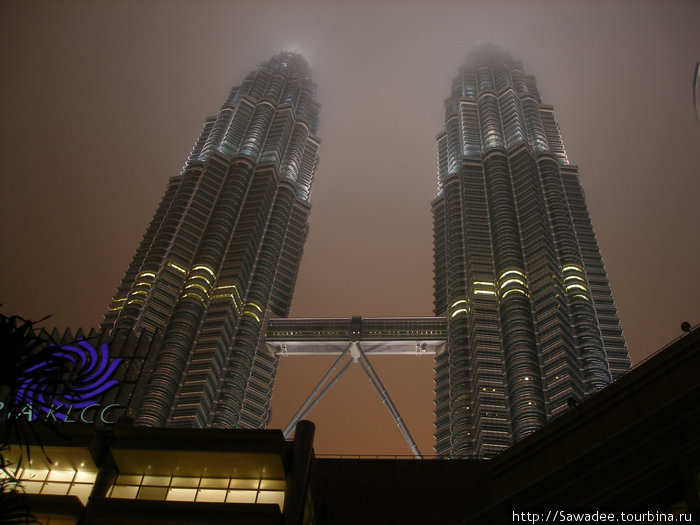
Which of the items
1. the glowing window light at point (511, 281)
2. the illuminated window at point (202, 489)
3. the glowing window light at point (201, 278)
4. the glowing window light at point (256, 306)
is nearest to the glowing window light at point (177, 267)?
the glowing window light at point (201, 278)

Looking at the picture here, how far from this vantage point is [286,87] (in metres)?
143

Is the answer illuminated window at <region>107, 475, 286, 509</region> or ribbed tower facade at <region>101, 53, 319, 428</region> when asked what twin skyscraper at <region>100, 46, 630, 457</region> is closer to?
ribbed tower facade at <region>101, 53, 319, 428</region>

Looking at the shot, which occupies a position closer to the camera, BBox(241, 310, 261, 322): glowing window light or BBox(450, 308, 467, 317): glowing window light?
BBox(450, 308, 467, 317): glowing window light

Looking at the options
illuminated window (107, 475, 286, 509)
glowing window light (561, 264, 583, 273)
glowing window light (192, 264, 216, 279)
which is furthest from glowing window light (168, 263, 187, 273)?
illuminated window (107, 475, 286, 509)

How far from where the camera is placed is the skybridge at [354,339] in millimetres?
100562

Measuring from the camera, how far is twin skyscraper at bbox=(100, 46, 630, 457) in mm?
78812

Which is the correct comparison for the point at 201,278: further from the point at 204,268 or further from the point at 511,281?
the point at 511,281

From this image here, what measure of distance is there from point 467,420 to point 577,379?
40.3 feet

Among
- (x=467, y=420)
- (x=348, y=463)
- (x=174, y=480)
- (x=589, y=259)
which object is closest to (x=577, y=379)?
(x=467, y=420)

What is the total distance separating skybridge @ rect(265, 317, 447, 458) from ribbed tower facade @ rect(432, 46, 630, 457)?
541 cm

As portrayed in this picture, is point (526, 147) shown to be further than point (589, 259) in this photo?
Yes

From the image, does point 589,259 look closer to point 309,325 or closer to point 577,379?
point 577,379

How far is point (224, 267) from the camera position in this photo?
10081cm

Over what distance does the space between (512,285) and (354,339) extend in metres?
25.3
